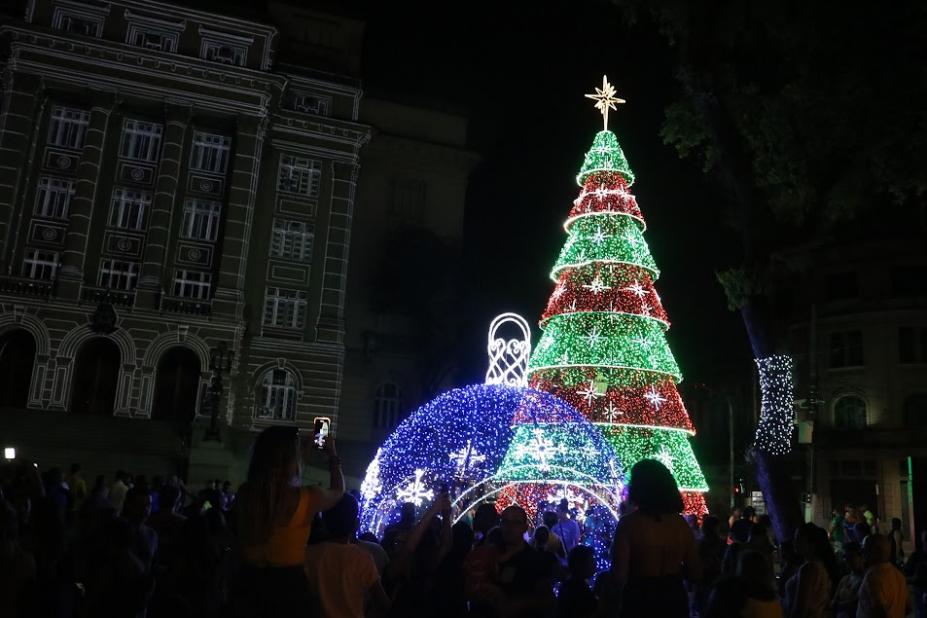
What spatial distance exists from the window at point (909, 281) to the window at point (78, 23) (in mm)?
35878

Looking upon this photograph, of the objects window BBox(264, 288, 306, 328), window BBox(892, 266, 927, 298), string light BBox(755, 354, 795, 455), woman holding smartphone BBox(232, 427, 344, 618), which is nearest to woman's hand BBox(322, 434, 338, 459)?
woman holding smartphone BBox(232, 427, 344, 618)

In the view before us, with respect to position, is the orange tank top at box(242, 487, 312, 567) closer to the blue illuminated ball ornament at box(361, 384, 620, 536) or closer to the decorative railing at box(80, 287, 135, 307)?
the blue illuminated ball ornament at box(361, 384, 620, 536)

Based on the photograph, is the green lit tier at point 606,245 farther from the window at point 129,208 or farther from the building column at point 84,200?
the building column at point 84,200

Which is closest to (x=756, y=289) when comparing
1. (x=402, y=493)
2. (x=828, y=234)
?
(x=828, y=234)

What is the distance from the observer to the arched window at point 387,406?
125ft

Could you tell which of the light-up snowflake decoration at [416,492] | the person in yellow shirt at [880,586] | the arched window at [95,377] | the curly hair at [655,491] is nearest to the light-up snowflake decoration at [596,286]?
the light-up snowflake decoration at [416,492]

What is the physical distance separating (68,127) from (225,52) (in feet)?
24.1

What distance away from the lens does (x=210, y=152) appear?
115 feet

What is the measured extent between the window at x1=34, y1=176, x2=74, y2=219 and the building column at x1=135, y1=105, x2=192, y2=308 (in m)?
3.41

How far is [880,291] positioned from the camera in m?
35.6

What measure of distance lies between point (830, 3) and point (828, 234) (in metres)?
4.14

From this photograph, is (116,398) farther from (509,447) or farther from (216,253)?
(509,447)

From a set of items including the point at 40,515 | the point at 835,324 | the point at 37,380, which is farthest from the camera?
the point at 835,324

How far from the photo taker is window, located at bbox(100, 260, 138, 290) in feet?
109
